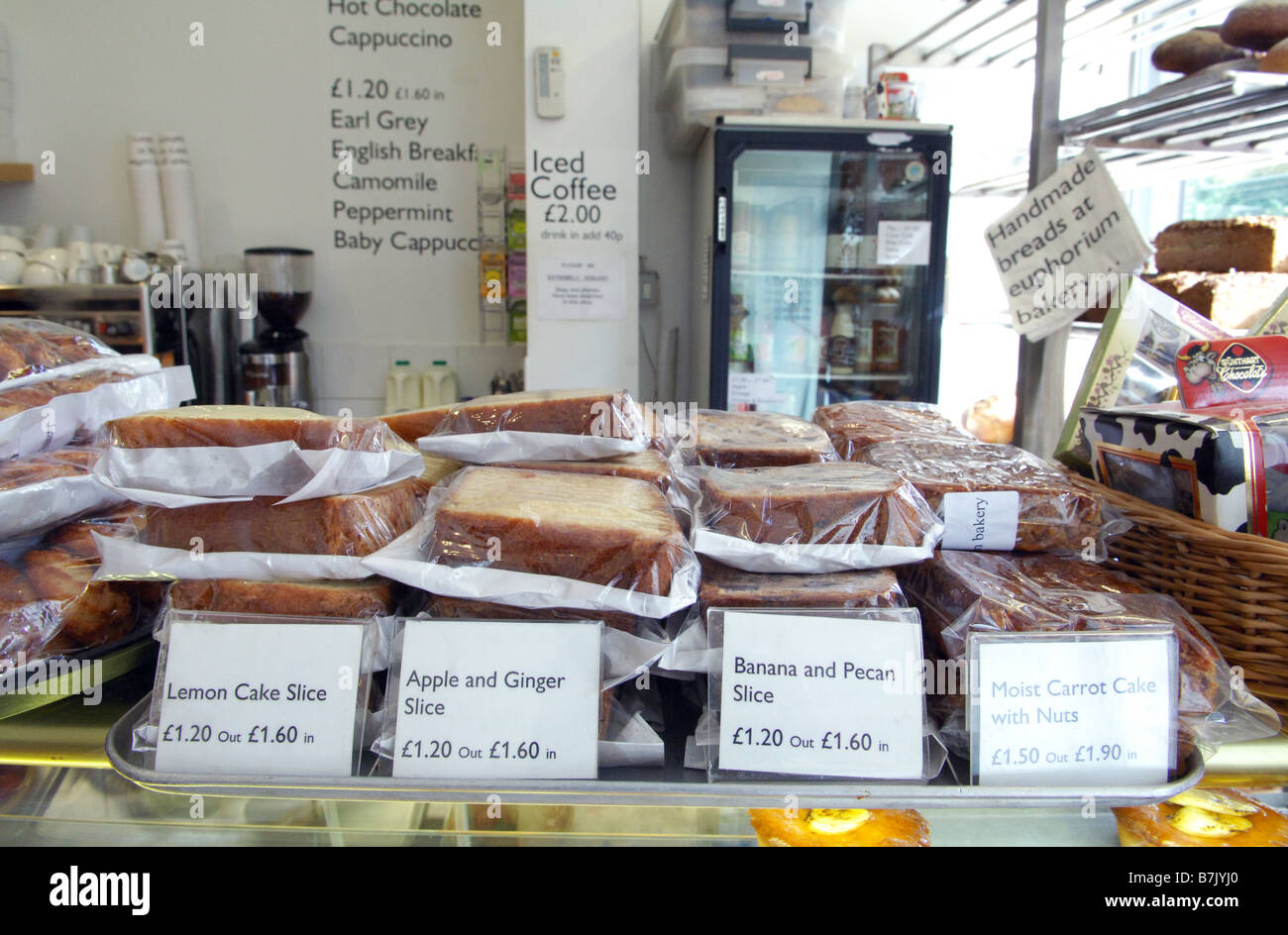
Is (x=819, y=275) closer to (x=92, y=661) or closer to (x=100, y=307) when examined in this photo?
(x=100, y=307)

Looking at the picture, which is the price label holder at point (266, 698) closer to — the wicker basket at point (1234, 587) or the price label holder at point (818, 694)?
the price label holder at point (818, 694)

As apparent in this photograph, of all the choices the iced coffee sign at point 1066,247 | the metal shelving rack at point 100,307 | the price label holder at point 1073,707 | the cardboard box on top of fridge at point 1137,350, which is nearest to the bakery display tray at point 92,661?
the price label holder at point 1073,707

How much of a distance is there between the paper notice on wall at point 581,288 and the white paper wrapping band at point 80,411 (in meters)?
1.95

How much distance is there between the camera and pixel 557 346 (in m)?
3.12

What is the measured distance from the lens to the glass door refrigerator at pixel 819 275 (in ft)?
9.86

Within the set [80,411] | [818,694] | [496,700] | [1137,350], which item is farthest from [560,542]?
[1137,350]

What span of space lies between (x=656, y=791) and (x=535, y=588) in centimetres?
20

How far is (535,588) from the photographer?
713 millimetres

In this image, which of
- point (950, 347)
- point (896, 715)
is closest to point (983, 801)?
point (896, 715)

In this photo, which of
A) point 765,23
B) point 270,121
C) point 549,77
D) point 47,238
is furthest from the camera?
point 270,121

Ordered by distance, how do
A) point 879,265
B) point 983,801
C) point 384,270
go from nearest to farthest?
point 983,801, point 879,265, point 384,270

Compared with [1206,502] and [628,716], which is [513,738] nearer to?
[628,716]

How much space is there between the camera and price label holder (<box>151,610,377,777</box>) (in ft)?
2.36

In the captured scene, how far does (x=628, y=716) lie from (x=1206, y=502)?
2.12ft
